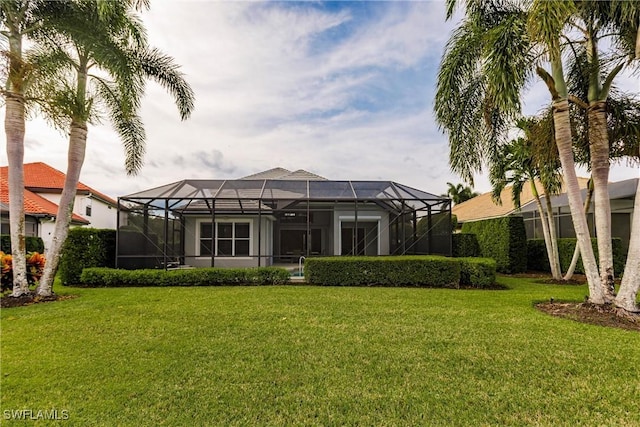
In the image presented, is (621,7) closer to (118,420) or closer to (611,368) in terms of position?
(611,368)

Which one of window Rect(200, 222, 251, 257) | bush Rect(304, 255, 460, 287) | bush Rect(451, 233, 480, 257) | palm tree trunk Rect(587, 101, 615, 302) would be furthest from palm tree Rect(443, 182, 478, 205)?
palm tree trunk Rect(587, 101, 615, 302)

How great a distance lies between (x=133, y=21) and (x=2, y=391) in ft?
31.1

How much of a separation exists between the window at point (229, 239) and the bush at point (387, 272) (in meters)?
5.42

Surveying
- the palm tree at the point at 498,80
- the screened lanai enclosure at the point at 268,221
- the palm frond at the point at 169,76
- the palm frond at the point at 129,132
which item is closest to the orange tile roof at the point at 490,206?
the screened lanai enclosure at the point at 268,221

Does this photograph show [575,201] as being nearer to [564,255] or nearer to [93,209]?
[564,255]

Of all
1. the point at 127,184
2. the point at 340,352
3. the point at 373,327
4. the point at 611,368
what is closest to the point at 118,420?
the point at 340,352

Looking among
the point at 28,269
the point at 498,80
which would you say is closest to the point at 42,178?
the point at 28,269

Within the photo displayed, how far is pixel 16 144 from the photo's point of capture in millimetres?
7402

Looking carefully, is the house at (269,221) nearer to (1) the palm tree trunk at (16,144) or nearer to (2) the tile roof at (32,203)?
(1) the palm tree trunk at (16,144)

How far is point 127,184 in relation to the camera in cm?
1338

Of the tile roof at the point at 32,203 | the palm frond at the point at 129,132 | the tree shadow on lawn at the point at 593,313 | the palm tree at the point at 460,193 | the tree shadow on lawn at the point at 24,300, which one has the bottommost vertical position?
the tree shadow on lawn at the point at 593,313

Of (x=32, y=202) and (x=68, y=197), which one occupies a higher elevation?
(x=32, y=202)

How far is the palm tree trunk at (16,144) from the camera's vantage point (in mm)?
7316

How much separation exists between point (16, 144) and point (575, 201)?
12546 millimetres
